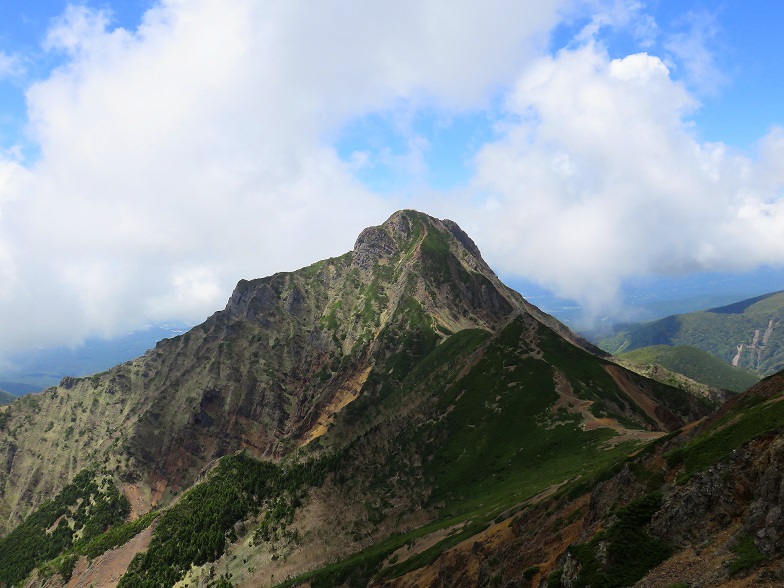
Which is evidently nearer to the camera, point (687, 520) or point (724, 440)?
point (687, 520)

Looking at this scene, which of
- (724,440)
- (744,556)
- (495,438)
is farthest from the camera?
(495,438)

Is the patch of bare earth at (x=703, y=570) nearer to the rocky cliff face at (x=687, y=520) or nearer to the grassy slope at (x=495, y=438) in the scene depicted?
the rocky cliff face at (x=687, y=520)

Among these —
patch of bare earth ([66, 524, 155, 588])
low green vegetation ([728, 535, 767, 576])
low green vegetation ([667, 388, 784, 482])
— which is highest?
low green vegetation ([667, 388, 784, 482])

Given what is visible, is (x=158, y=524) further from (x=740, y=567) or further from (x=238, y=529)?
(x=740, y=567)

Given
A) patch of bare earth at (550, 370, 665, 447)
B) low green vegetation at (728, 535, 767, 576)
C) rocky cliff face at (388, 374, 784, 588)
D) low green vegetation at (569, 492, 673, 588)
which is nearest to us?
low green vegetation at (728, 535, 767, 576)

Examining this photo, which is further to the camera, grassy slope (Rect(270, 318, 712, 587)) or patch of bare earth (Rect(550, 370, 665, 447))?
patch of bare earth (Rect(550, 370, 665, 447))

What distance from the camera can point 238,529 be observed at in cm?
15412

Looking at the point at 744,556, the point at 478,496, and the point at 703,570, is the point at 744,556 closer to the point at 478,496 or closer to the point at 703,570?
the point at 703,570

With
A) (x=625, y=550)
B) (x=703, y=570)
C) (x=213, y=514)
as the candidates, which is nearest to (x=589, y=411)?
(x=625, y=550)

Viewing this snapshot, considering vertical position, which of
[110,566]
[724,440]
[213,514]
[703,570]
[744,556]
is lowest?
[110,566]

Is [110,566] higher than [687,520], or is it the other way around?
[687,520]

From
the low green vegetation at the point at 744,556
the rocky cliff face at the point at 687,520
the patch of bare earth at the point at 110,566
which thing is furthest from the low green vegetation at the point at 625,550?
the patch of bare earth at the point at 110,566

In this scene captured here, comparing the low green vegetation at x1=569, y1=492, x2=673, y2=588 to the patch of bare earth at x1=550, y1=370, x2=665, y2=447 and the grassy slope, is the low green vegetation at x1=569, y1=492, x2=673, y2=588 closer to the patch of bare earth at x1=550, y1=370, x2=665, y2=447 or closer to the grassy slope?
the grassy slope

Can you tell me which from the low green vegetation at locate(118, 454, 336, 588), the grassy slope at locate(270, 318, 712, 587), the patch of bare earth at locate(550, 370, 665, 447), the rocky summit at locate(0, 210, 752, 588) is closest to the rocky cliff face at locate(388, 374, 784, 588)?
the rocky summit at locate(0, 210, 752, 588)
